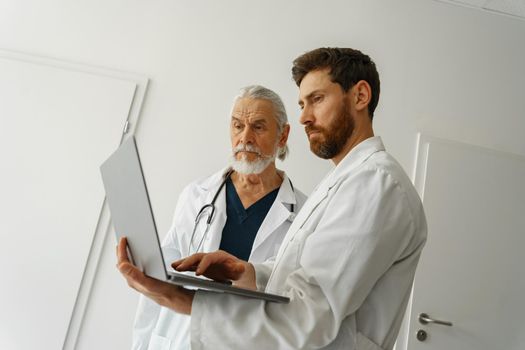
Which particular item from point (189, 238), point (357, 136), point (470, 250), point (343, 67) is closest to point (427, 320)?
point (470, 250)

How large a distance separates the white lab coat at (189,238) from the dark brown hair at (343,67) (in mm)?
554

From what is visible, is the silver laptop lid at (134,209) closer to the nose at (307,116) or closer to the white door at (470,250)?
the nose at (307,116)

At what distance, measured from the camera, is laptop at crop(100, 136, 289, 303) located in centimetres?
67

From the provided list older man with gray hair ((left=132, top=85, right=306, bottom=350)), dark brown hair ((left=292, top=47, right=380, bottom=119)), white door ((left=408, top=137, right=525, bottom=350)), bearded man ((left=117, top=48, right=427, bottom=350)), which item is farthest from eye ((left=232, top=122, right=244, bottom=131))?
white door ((left=408, top=137, right=525, bottom=350))

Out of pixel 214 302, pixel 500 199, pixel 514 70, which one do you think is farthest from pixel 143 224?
pixel 514 70

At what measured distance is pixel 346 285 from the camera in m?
0.75

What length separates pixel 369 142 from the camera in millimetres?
1026

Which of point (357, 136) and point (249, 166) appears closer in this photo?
point (357, 136)

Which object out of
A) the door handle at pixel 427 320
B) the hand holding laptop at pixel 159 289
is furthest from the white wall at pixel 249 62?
the hand holding laptop at pixel 159 289

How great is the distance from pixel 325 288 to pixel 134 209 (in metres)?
0.35

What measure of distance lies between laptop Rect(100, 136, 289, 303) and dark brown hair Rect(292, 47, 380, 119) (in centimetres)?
53

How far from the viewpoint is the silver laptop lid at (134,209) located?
683 mm

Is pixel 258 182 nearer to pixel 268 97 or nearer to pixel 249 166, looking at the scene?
pixel 249 166

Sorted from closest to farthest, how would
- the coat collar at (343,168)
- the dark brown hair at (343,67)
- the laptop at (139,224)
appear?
the laptop at (139,224), the coat collar at (343,168), the dark brown hair at (343,67)
